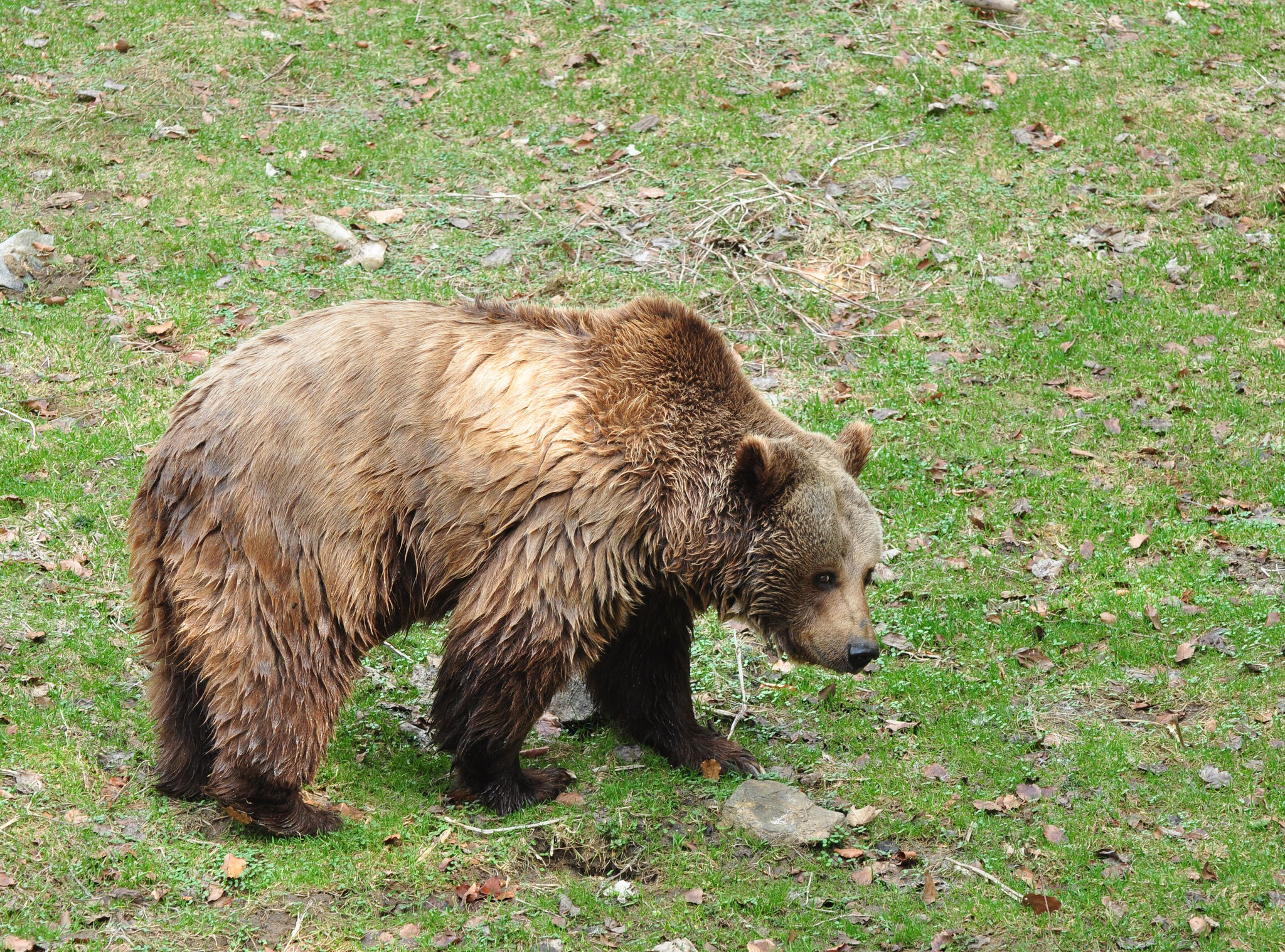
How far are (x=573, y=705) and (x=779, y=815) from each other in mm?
1499

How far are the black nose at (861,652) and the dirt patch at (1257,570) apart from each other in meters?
3.43

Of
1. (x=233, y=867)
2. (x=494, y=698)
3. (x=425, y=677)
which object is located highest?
(x=494, y=698)

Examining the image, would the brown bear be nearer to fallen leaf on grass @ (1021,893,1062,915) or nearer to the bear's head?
the bear's head

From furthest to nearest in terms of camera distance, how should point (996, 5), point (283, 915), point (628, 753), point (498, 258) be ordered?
point (996, 5)
point (498, 258)
point (628, 753)
point (283, 915)

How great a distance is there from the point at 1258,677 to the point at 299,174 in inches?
375

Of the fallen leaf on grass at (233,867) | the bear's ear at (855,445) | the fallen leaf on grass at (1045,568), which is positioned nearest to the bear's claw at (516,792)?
the fallen leaf on grass at (233,867)

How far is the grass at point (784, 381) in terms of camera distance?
5691mm

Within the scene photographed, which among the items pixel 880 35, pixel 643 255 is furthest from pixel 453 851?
pixel 880 35

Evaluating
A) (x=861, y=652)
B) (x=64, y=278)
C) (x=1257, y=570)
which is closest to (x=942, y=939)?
(x=861, y=652)

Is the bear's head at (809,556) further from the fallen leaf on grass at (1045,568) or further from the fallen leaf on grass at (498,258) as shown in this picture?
the fallen leaf on grass at (498,258)

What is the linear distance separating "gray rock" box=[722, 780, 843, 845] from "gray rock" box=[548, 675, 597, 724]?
114cm

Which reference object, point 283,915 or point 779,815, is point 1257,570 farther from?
point 283,915

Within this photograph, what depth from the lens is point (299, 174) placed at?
12500mm

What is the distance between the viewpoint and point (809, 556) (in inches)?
238
